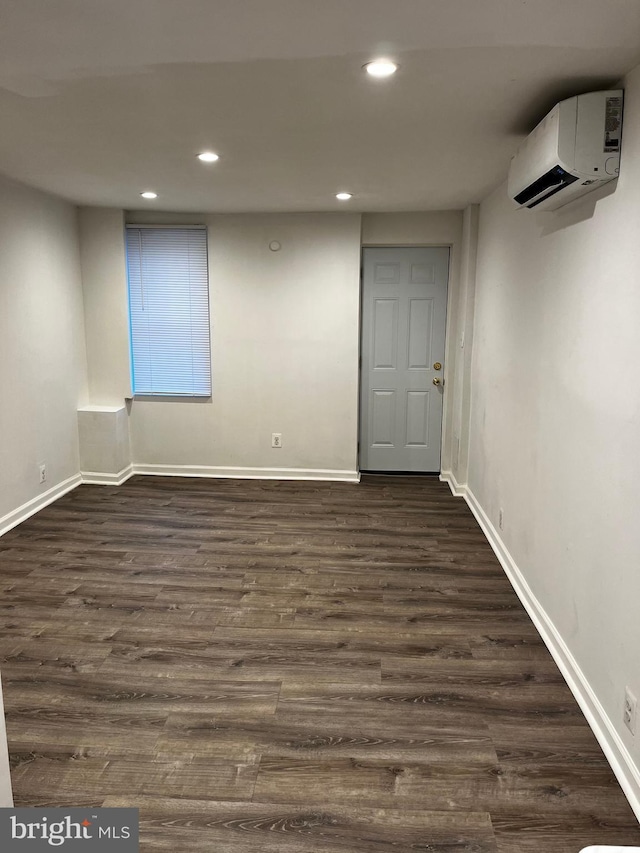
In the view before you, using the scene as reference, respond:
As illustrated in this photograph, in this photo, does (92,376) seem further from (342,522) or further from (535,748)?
(535,748)

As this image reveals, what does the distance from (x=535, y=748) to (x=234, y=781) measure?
3.48 ft

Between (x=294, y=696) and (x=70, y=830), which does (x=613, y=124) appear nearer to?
(x=294, y=696)

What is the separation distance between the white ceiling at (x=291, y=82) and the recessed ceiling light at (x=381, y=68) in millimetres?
35

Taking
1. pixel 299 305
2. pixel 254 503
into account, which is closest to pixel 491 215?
pixel 299 305

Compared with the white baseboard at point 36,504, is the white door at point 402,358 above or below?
above

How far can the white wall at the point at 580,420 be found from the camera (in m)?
2.01

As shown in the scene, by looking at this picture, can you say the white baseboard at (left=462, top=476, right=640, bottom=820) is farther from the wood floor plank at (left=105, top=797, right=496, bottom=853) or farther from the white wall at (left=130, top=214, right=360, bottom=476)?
the white wall at (left=130, top=214, right=360, bottom=476)

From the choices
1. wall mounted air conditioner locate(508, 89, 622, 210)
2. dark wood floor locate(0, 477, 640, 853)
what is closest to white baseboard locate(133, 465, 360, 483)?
dark wood floor locate(0, 477, 640, 853)

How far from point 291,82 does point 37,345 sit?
10.2ft

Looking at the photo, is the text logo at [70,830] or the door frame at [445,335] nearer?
the text logo at [70,830]

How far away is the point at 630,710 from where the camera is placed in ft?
6.38

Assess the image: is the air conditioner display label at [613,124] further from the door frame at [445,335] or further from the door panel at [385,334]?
the door panel at [385,334]

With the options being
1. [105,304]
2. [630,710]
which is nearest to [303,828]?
[630,710]

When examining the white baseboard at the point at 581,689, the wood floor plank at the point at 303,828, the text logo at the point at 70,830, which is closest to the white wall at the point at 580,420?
the white baseboard at the point at 581,689
